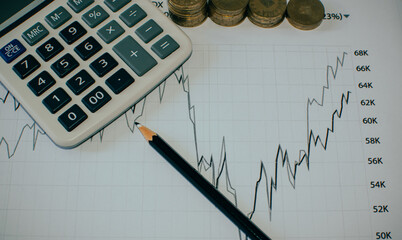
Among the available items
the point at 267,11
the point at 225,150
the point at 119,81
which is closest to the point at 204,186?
the point at 225,150

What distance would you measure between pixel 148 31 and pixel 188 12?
0.08m

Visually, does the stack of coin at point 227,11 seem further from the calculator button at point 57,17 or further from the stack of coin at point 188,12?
the calculator button at point 57,17

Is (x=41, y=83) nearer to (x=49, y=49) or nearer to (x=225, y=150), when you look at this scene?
(x=49, y=49)

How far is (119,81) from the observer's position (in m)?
0.47

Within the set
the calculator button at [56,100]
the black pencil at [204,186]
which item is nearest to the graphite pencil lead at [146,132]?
the black pencil at [204,186]

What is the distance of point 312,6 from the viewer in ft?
1.78

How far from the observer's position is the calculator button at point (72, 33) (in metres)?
0.49

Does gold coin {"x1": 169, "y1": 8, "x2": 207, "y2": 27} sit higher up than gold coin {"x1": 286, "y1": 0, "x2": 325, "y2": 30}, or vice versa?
gold coin {"x1": 286, "y1": 0, "x2": 325, "y2": 30}

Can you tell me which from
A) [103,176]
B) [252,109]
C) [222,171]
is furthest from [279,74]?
[103,176]

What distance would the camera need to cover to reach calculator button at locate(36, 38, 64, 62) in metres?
0.48

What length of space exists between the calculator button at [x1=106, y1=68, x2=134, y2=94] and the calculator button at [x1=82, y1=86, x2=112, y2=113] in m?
0.01

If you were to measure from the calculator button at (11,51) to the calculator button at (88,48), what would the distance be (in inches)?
3.1

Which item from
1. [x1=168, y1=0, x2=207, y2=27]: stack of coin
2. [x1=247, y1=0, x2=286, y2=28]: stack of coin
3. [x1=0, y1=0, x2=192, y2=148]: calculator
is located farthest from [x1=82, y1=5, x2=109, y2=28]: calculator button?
[x1=247, y1=0, x2=286, y2=28]: stack of coin

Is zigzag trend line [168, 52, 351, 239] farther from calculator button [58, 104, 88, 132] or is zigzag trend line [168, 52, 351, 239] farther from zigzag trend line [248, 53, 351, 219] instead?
calculator button [58, 104, 88, 132]
